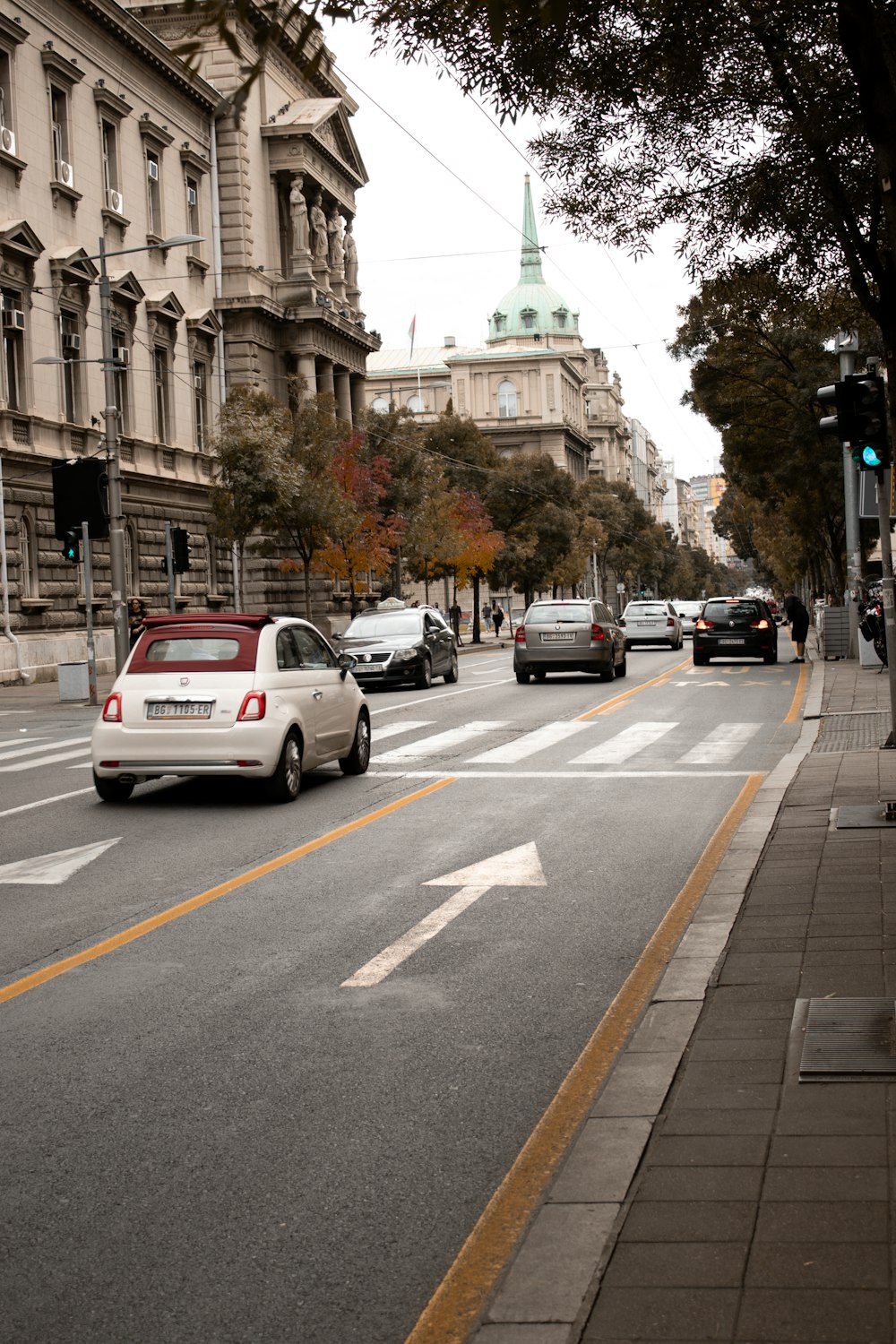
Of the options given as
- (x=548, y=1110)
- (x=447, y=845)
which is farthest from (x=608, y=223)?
(x=548, y=1110)

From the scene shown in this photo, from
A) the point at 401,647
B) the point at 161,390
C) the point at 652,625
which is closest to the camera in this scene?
the point at 401,647

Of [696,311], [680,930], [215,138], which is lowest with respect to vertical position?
[680,930]

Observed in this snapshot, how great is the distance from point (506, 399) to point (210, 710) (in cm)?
12355

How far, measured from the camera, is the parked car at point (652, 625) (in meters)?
51.9

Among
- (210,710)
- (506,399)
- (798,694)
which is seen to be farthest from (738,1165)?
(506,399)

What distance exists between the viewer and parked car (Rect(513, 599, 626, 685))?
3039 cm

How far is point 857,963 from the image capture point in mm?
6570

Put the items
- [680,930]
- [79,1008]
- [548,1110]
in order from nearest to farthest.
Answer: [548,1110] → [79,1008] → [680,930]

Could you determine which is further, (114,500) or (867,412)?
(114,500)

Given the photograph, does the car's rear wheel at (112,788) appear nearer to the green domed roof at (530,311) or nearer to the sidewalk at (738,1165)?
the sidewalk at (738,1165)

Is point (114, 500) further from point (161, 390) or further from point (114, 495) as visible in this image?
point (161, 390)

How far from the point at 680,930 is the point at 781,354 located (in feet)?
106

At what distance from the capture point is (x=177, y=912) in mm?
8586

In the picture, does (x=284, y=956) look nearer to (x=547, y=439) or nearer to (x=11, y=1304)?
(x=11, y=1304)
